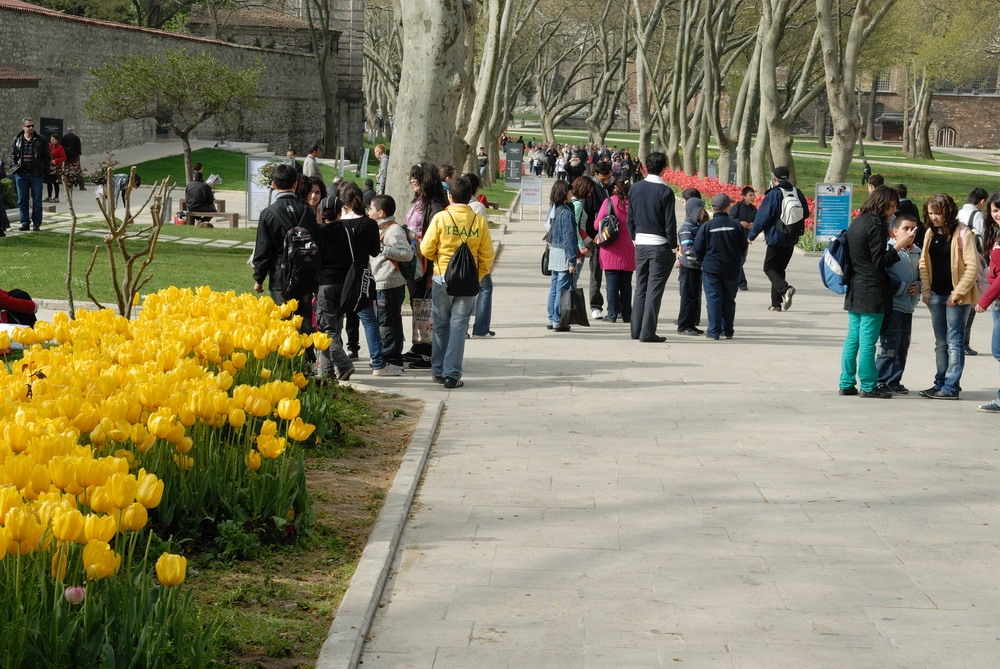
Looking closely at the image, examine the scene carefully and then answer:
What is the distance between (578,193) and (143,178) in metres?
27.9

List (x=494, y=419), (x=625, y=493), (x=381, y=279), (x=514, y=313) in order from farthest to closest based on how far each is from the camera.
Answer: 1. (x=514, y=313)
2. (x=381, y=279)
3. (x=494, y=419)
4. (x=625, y=493)

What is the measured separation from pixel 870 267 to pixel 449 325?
3305mm

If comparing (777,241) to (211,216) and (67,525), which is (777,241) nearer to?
(211,216)

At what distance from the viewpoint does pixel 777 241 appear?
645 inches

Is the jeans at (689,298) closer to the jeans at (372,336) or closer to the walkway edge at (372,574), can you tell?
the jeans at (372,336)

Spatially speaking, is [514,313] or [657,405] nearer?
[657,405]

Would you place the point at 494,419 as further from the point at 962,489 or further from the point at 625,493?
the point at 962,489

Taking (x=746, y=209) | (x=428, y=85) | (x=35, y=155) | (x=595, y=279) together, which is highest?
(x=428, y=85)

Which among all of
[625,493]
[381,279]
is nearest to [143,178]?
[381,279]

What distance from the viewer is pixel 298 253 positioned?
9.63 m

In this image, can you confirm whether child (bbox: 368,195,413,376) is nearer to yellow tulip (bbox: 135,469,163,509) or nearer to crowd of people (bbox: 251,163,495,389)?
crowd of people (bbox: 251,163,495,389)

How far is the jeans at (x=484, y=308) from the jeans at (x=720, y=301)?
86.9 inches

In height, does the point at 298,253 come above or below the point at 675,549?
above

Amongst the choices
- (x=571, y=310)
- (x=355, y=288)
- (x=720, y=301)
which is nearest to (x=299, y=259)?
(x=355, y=288)
